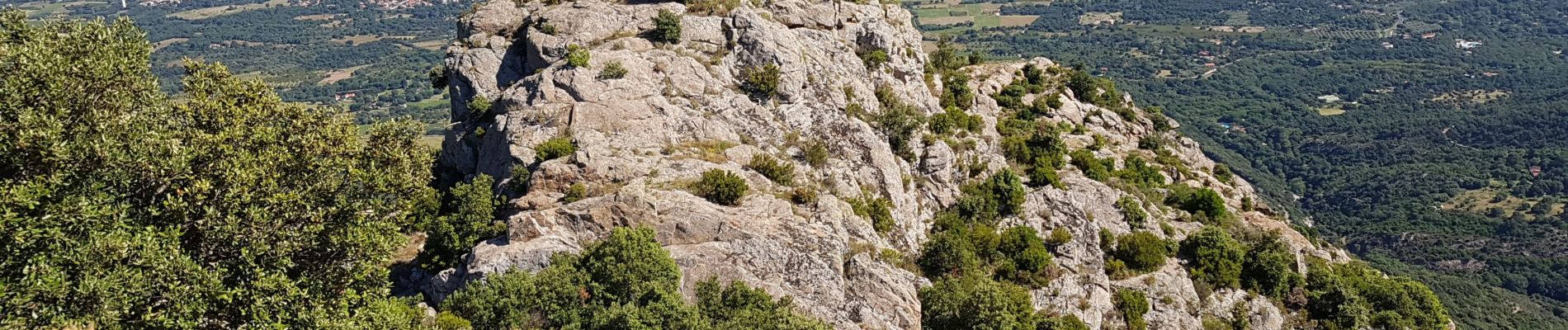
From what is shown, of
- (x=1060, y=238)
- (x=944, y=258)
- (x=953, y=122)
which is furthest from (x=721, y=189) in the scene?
(x=953, y=122)

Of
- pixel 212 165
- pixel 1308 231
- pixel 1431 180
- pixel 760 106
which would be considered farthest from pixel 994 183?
pixel 1431 180

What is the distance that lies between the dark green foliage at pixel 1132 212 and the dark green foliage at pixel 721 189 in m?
22.6

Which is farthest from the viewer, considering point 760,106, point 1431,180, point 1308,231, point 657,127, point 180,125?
point 1431,180

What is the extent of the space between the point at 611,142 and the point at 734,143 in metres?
5.37

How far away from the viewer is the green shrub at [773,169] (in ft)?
109

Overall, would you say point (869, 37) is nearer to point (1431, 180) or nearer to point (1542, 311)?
point (1542, 311)

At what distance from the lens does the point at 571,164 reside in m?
31.6

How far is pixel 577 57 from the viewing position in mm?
37844

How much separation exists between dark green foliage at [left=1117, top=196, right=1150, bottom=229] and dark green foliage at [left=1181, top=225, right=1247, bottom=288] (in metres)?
2.45

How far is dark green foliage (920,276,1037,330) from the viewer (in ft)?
95.3

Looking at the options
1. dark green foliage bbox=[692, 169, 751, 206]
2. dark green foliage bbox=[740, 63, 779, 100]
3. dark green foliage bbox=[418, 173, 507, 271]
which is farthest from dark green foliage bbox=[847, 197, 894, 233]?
dark green foliage bbox=[418, 173, 507, 271]

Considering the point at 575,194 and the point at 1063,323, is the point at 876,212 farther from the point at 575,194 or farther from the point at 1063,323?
the point at 575,194

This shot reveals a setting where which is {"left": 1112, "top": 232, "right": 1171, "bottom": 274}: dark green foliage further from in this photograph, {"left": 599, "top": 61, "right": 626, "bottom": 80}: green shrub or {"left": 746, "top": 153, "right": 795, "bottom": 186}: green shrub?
{"left": 599, "top": 61, "right": 626, "bottom": 80}: green shrub

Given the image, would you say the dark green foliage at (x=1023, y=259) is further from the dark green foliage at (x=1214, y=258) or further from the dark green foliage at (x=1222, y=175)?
the dark green foliage at (x=1222, y=175)
